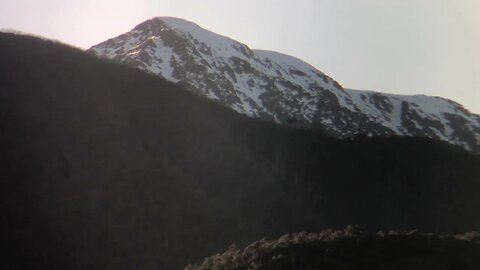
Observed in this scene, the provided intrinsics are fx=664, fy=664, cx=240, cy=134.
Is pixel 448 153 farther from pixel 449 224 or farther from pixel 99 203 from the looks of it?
pixel 99 203

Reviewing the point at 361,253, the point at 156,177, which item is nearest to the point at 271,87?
the point at 156,177

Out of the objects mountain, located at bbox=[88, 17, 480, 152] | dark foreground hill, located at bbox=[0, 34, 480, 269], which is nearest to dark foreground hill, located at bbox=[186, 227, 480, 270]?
dark foreground hill, located at bbox=[0, 34, 480, 269]

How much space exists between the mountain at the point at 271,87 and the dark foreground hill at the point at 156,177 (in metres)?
40.9

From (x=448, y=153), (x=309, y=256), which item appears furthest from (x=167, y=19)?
(x=309, y=256)

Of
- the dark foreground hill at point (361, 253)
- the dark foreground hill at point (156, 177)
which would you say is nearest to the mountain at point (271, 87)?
the dark foreground hill at point (156, 177)

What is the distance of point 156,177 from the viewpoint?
37906mm

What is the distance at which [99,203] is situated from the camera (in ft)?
114

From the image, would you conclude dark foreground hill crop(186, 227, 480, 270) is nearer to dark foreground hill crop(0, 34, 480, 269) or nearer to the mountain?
dark foreground hill crop(0, 34, 480, 269)

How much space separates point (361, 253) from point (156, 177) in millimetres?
22416

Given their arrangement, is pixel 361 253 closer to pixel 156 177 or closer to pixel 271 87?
pixel 156 177

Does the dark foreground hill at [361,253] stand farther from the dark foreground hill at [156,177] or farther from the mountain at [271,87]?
the mountain at [271,87]

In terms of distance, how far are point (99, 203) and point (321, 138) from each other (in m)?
27.3

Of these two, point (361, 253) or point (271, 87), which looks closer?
point (361, 253)

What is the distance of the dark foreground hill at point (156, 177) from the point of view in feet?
109
